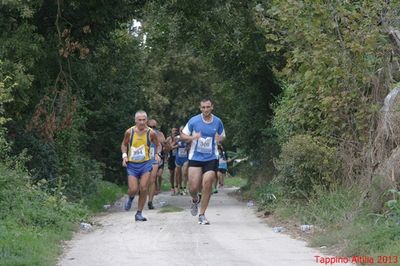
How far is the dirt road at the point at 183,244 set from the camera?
353 inches

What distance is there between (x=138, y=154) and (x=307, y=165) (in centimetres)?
299

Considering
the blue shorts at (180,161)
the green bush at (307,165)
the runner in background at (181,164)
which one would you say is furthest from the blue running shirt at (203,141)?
the blue shorts at (180,161)

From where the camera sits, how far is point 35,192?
12.6 meters

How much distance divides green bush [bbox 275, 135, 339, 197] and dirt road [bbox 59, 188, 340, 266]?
96 centimetres

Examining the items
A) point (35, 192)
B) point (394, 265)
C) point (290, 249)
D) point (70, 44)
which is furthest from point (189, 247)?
point (70, 44)

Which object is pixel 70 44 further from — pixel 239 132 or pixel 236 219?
pixel 239 132

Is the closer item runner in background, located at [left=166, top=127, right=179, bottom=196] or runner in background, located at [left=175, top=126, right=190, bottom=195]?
runner in background, located at [left=175, top=126, right=190, bottom=195]

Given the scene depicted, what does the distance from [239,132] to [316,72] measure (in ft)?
33.8

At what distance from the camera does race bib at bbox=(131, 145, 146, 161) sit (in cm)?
1348

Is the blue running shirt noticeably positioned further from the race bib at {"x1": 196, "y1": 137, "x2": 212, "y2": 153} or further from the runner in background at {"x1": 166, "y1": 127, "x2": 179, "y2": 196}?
the runner in background at {"x1": 166, "y1": 127, "x2": 179, "y2": 196}

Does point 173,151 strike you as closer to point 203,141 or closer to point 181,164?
point 181,164

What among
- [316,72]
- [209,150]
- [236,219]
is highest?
[316,72]

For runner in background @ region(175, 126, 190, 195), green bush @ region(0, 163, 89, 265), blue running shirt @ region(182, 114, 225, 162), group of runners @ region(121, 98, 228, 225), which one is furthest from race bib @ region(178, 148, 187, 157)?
blue running shirt @ region(182, 114, 225, 162)

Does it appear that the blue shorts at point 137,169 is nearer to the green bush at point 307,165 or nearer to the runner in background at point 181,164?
the green bush at point 307,165
